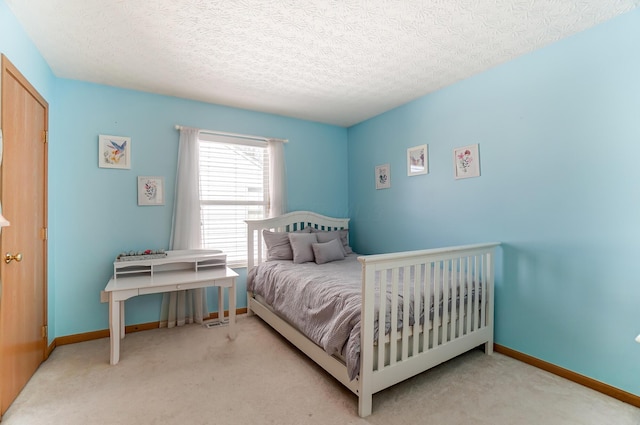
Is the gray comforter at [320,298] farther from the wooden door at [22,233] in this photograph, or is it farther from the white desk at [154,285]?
the wooden door at [22,233]

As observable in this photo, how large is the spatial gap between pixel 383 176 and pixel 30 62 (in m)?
3.30

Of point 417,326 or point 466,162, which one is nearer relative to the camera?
point 417,326

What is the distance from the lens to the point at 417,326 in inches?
80.0

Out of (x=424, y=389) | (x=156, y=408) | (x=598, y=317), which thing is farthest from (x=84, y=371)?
(x=598, y=317)

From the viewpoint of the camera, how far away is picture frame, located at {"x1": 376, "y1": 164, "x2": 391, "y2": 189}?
3.70 metres

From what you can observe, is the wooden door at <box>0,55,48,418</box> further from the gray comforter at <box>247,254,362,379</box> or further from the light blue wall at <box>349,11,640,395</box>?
the light blue wall at <box>349,11,640,395</box>

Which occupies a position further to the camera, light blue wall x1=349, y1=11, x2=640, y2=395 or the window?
the window

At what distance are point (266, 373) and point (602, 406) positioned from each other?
214 centimetres

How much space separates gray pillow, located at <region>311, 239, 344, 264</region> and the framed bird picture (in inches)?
81.1

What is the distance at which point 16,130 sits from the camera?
1929mm

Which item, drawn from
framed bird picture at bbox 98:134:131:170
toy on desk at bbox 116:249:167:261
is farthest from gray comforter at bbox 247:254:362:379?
framed bird picture at bbox 98:134:131:170

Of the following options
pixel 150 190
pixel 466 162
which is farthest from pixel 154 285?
pixel 466 162

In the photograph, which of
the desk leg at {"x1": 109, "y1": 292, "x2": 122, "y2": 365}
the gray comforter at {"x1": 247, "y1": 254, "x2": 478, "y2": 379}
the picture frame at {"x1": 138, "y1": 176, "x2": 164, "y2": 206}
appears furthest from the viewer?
the picture frame at {"x1": 138, "y1": 176, "x2": 164, "y2": 206}

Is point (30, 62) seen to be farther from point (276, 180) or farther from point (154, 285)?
point (276, 180)
